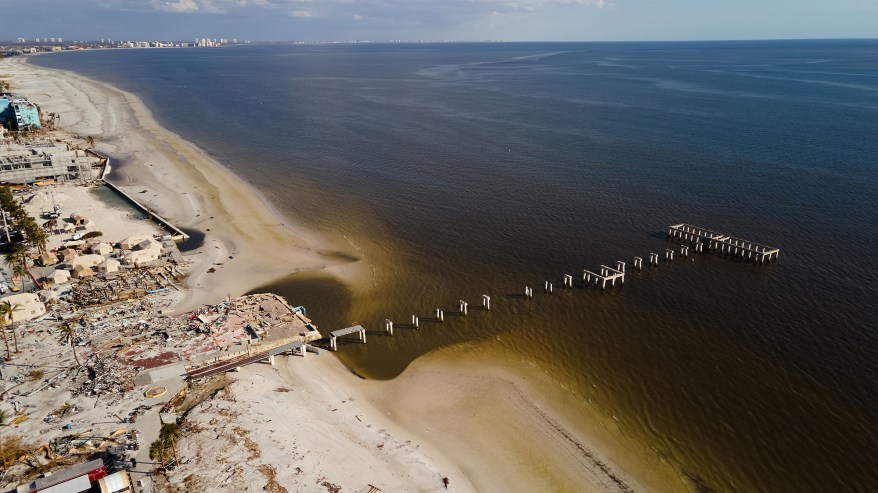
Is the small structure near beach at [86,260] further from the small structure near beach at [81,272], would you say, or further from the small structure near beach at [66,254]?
the small structure near beach at [66,254]

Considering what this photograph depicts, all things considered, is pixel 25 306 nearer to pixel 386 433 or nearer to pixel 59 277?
pixel 59 277

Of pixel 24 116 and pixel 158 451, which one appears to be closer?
pixel 158 451

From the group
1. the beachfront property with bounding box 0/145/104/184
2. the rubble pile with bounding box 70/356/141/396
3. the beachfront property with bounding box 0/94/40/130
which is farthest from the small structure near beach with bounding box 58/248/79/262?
the beachfront property with bounding box 0/94/40/130

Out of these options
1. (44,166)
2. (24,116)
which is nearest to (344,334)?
(44,166)

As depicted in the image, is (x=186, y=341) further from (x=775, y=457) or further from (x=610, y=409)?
(x=775, y=457)

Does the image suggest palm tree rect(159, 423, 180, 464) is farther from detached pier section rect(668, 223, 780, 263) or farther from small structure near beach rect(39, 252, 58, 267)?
detached pier section rect(668, 223, 780, 263)

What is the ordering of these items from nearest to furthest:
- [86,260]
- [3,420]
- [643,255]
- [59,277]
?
1. [3,420]
2. [59,277]
3. [86,260]
4. [643,255]

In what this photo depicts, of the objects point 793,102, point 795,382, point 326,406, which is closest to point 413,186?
point 326,406
